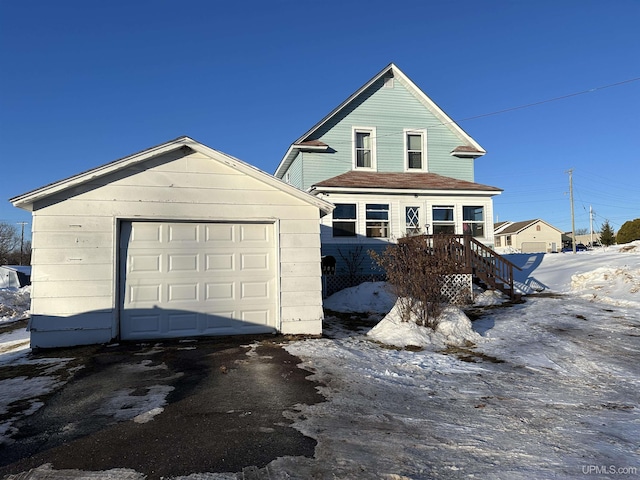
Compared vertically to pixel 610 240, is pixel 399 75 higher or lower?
higher

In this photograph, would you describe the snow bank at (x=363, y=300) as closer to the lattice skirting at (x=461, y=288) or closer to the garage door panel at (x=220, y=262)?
the lattice skirting at (x=461, y=288)

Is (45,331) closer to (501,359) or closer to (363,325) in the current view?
(363,325)

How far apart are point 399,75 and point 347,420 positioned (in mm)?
16871

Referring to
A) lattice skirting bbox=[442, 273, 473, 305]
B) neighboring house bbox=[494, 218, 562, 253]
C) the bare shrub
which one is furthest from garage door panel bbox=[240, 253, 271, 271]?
neighboring house bbox=[494, 218, 562, 253]

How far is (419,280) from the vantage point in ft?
28.1

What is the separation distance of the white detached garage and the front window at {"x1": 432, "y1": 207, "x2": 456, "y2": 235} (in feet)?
28.5

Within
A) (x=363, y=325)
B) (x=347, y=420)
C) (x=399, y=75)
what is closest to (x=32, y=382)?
(x=347, y=420)

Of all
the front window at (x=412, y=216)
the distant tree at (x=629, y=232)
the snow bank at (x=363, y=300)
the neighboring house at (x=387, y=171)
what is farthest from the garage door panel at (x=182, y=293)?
the distant tree at (x=629, y=232)

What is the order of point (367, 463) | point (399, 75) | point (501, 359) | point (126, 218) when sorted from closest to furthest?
point (367, 463)
point (501, 359)
point (126, 218)
point (399, 75)

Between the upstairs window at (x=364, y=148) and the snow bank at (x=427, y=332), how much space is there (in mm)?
9740

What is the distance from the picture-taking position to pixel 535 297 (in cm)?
1308

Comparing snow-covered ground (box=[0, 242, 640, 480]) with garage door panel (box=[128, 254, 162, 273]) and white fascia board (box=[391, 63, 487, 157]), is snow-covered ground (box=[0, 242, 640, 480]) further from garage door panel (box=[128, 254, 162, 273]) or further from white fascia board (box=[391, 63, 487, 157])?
white fascia board (box=[391, 63, 487, 157])

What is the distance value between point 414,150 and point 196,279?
12.5 meters

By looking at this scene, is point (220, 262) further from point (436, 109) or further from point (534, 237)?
point (534, 237)
